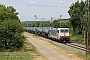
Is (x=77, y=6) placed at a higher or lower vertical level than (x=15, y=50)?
higher

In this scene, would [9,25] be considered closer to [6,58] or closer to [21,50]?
[21,50]

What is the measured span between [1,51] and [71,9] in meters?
39.6

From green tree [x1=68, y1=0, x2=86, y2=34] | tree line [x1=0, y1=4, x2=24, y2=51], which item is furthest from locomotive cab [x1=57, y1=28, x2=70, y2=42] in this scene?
tree line [x1=0, y1=4, x2=24, y2=51]

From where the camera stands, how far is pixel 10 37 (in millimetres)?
28562

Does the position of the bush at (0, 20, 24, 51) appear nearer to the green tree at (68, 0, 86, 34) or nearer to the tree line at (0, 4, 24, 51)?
the tree line at (0, 4, 24, 51)

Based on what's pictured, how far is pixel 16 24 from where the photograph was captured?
29047 mm

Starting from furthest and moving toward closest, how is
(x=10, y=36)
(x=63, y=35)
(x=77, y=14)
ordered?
(x=77, y=14)
(x=63, y=35)
(x=10, y=36)

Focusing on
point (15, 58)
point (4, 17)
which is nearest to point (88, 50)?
point (15, 58)

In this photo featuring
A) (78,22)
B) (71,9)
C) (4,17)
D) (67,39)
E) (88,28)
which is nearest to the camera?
(88,28)

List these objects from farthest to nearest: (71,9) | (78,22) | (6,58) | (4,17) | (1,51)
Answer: (71,9) < (78,22) < (4,17) < (1,51) < (6,58)

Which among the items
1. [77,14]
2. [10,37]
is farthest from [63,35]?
[10,37]

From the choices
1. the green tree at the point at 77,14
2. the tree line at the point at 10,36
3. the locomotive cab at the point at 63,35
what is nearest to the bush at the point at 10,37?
the tree line at the point at 10,36

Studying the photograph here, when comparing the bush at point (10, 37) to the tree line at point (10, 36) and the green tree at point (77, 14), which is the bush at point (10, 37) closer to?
the tree line at point (10, 36)

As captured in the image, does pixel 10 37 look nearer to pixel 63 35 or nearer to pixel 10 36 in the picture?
pixel 10 36
